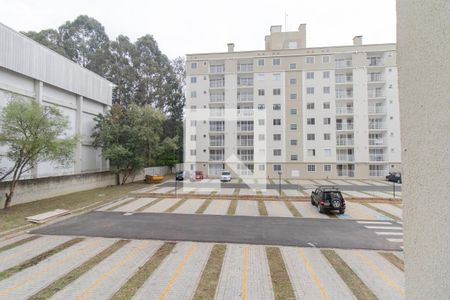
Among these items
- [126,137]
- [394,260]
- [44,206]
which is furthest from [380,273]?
[126,137]

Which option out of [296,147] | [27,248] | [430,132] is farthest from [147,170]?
[430,132]

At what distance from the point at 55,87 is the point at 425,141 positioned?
90.8 ft

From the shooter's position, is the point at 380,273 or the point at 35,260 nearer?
the point at 380,273

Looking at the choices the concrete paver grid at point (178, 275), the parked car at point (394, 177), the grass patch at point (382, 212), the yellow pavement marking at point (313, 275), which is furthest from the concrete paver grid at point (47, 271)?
the parked car at point (394, 177)

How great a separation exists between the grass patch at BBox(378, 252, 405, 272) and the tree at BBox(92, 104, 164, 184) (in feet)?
80.4

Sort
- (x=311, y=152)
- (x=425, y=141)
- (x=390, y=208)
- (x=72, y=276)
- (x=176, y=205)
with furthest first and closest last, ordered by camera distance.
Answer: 1. (x=311, y=152)
2. (x=176, y=205)
3. (x=390, y=208)
4. (x=72, y=276)
5. (x=425, y=141)

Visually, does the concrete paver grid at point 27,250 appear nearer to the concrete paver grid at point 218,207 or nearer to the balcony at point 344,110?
the concrete paver grid at point 218,207

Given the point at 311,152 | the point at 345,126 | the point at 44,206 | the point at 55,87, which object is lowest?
the point at 44,206

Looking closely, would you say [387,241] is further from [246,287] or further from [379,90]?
[379,90]

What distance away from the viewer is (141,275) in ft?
23.0

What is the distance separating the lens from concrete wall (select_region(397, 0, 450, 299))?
1.34 m

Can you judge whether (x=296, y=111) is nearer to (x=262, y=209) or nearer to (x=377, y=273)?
(x=262, y=209)

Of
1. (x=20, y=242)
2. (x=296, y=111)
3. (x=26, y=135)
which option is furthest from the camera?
(x=296, y=111)

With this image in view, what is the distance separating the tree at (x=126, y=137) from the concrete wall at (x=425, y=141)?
27.4 meters
